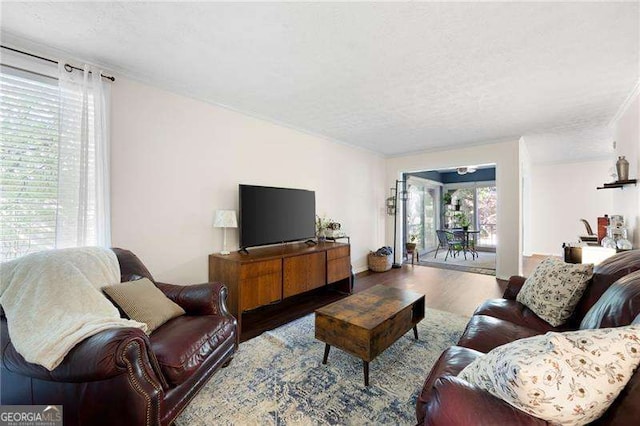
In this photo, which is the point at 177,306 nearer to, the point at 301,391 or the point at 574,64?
the point at 301,391

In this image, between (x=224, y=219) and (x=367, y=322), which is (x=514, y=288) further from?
(x=224, y=219)

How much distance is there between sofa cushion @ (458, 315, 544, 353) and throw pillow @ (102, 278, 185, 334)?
195 cm

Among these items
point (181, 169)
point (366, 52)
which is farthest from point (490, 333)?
point (181, 169)

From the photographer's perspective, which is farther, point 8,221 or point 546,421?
point 8,221

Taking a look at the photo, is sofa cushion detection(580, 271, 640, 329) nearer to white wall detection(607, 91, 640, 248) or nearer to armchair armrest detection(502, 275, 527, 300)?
armchair armrest detection(502, 275, 527, 300)

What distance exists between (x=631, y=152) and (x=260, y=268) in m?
4.48

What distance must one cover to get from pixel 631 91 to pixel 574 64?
1.19m

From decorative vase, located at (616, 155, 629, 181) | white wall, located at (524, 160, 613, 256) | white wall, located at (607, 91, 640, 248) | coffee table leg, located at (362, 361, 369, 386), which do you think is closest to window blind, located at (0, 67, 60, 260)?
coffee table leg, located at (362, 361, 369, 386)

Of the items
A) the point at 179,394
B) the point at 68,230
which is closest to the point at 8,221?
the point at 68,230

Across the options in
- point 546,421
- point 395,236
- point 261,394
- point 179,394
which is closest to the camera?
point 546,421

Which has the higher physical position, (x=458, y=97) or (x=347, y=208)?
(x=458, y=97)

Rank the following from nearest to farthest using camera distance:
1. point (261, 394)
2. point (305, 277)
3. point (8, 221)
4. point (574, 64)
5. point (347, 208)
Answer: point (261, 394), point (8, 221), point (574, 64), point (305, 277), point (347, 208)

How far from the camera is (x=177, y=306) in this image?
1.99 meters

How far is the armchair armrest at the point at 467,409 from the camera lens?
80cm
